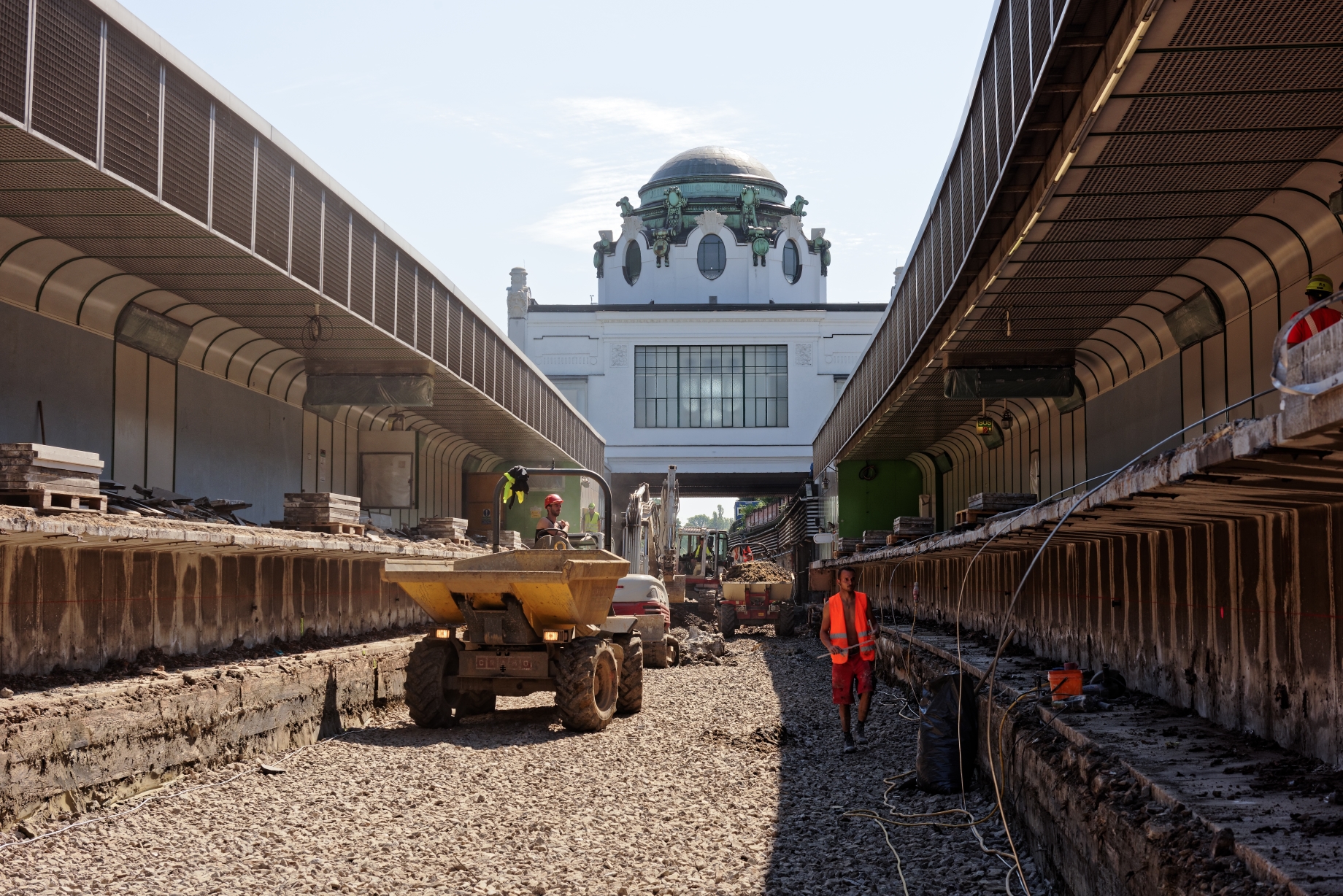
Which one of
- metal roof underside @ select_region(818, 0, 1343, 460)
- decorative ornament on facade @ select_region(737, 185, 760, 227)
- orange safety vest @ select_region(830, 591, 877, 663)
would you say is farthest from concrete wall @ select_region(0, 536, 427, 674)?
decorative ornament on facade @ select_region(737, 185, 760, 227)

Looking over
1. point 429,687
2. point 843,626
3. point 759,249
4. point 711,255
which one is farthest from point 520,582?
point 711,255

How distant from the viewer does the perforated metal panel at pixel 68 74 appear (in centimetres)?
927

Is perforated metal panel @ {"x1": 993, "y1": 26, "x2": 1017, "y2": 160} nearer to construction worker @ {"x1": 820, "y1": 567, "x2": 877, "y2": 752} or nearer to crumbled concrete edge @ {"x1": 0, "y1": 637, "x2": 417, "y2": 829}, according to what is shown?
construction worker @ {"x1": 820, "y1": 567, "x2": 877, "y2": 752}

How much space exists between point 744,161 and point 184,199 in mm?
70541

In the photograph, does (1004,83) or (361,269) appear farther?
(361,269)

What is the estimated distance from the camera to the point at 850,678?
1316cm

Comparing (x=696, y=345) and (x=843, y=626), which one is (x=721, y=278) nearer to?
(x=696, y=345)

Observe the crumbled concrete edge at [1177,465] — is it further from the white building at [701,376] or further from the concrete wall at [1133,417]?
the white building at [701,376]

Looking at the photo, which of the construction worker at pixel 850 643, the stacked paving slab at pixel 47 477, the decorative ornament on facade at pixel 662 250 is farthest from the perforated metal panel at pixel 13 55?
the decorative ornament on facade at pixel 662 250

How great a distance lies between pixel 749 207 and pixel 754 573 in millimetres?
40320

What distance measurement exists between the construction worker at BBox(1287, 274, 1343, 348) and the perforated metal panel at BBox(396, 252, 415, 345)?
12.5 m

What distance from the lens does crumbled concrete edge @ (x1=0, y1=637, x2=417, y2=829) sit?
29.7 feet

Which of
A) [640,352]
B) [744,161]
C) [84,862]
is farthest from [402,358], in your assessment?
[744,161]

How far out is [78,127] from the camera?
9.82m
